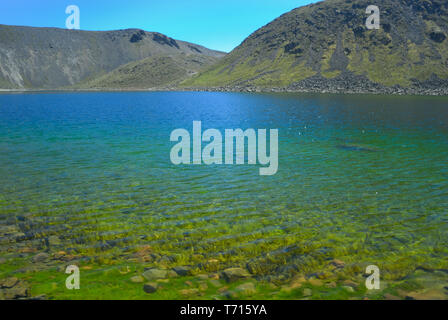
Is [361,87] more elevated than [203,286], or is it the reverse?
[361,87]

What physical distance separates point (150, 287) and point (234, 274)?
9.29 ft

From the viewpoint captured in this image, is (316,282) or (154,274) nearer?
(316,282)

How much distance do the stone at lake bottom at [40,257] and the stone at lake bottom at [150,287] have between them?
445 cm

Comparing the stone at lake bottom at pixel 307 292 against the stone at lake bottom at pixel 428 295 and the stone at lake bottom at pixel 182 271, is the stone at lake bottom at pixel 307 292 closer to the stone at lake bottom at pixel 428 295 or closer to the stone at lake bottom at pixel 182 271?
the stone at lake bottom at pixel 428 295

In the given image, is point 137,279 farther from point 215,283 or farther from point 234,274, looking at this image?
point 234,274

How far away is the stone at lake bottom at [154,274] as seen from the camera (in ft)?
33.1

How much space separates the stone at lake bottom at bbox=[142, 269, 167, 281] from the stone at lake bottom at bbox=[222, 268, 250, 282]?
2.09 metres

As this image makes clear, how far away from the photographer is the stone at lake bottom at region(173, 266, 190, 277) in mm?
10312

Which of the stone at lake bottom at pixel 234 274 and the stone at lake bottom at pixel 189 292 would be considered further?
the stone at lake bottom at pixel 234 274

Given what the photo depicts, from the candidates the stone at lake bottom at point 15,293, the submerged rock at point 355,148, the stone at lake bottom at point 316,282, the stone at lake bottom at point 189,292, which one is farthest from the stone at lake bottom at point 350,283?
the submerged rock at point 355,148

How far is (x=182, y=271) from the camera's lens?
34.2ft

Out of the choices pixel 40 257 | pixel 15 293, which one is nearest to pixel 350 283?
pixel 15 293

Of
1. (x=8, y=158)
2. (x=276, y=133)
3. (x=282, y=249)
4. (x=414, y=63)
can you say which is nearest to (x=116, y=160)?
(x=8, y=158)
